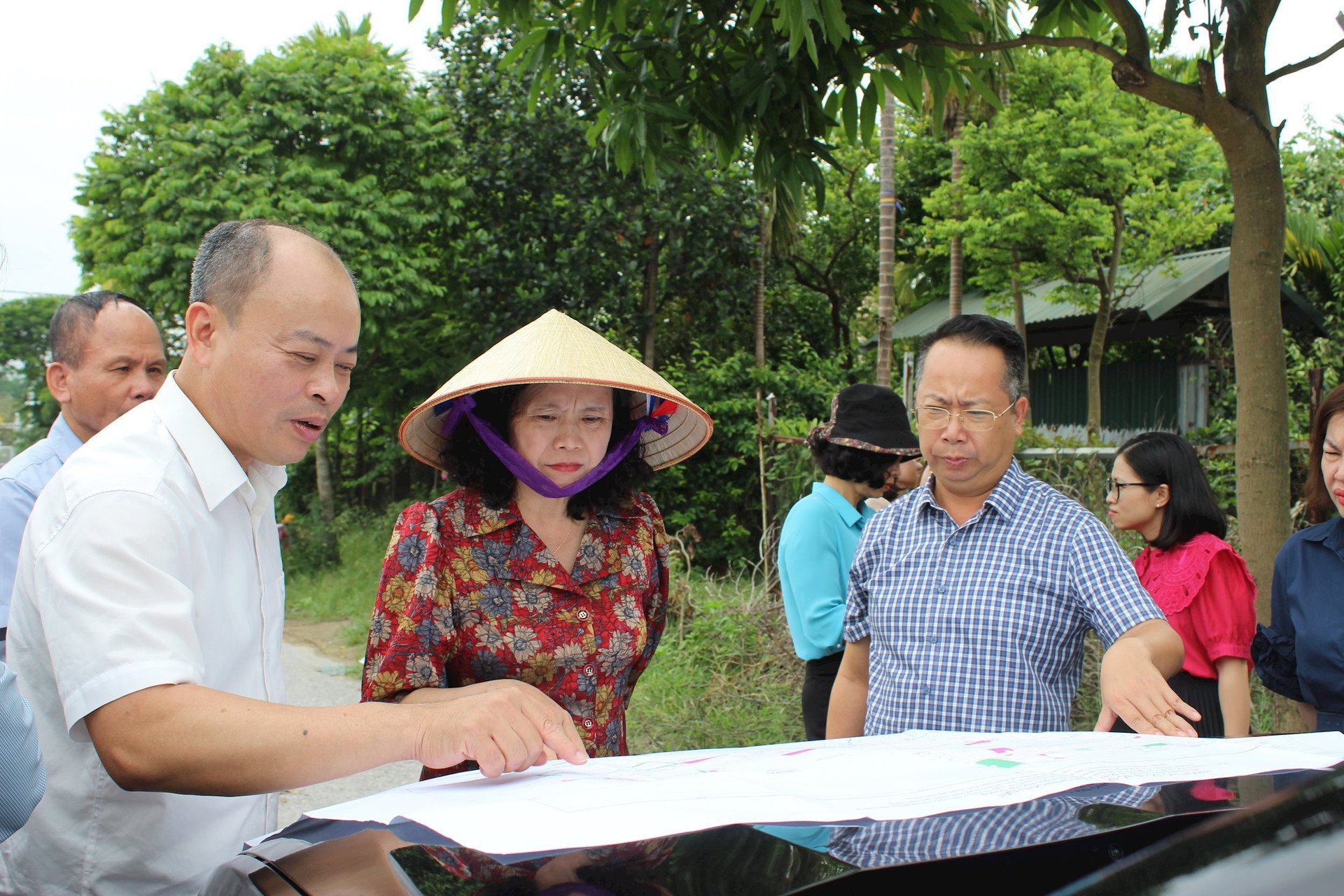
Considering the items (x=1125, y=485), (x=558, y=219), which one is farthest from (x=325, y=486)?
(x=1125, y=485)

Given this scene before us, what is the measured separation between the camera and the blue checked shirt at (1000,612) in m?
2.19

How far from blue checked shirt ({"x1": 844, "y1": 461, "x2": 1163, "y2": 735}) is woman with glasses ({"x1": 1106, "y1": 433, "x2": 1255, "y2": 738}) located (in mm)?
1010

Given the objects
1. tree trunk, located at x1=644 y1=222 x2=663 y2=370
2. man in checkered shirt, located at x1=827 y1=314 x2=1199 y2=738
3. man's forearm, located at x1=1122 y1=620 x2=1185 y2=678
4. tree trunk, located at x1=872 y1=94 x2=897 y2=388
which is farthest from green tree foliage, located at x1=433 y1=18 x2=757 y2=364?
man's forearm, located at x1=1122 y1=620 x2=1185 y2=678

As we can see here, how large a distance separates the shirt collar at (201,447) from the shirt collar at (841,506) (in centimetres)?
225

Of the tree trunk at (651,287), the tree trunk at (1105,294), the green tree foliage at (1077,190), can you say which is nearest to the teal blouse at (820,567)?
the tree trunk at (651,287)

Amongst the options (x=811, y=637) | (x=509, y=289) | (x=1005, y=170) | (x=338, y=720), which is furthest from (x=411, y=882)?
(x=1005, y=170)

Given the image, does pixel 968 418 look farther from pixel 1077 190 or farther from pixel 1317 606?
pixel 1077 190

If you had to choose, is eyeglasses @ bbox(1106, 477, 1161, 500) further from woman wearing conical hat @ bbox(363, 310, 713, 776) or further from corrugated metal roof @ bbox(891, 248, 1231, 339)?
corrugated metal roof @ bbox(891, 248, 1231, 339)

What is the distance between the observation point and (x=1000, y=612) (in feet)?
7.32

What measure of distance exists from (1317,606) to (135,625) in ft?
9.04

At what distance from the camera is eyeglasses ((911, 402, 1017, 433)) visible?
2.31 meters

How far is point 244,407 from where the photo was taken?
1701 mm

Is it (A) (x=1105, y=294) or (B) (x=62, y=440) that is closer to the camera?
(B) (x=62, y=440)

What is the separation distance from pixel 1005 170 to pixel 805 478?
6836 mm
